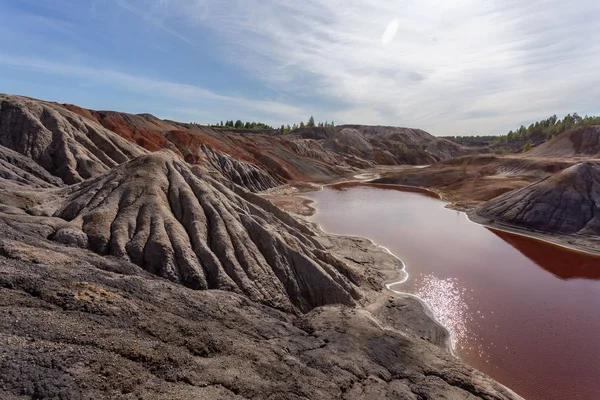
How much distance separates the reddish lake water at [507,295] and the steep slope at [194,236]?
7889 mm

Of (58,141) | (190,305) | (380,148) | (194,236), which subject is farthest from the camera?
(380,148)

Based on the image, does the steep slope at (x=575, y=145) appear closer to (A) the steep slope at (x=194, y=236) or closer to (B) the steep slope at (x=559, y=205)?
(B) the steep slope at (x=559, y=205)

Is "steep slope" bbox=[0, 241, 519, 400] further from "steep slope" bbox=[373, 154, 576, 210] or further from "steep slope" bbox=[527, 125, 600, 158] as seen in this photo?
"steep slope" bbox=[527, 125, 600, 158]

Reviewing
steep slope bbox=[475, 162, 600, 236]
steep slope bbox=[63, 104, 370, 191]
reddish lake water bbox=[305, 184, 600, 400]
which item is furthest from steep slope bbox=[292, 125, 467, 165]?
reddish lake water bbox=[305, 184, 600, 400]

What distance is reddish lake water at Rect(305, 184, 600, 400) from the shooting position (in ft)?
57.1

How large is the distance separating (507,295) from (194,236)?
76.3 feet

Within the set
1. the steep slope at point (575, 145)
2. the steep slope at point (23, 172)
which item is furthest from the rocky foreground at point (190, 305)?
the steep slope at point (575, 145)

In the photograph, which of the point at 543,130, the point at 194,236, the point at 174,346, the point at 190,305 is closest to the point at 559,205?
the point at 194,236

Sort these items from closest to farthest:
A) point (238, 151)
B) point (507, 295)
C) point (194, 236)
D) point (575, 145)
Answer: point (194, 236) < point (507, 295) < point (238, 151) < point (575, 145)

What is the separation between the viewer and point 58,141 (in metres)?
43.0

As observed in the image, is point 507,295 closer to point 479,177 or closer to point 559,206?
point 559,206

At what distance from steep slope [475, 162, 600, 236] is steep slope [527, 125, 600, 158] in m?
62.6

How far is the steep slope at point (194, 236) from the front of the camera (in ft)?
60.4

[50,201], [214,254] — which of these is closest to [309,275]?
[214,254]
